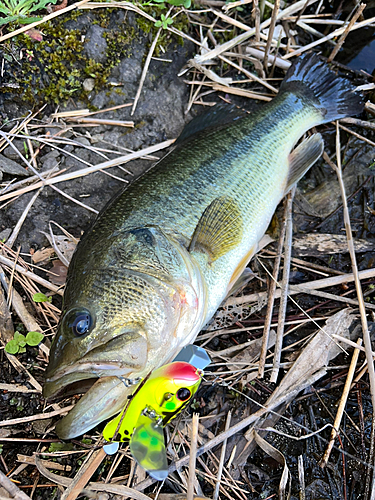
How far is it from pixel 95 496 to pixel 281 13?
4.44 m

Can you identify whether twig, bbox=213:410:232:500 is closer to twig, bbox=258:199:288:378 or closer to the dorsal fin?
twig, bbox=258:199:288:378

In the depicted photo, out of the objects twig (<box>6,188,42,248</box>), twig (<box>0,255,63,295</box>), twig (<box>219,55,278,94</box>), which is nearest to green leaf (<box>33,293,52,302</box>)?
twig (<box>0,255,63,295</box>)

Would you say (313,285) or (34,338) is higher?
(34,338)

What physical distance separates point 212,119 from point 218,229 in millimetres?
1218

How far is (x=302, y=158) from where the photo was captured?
3.21 metres

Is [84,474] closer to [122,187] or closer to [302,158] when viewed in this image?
[122,187]

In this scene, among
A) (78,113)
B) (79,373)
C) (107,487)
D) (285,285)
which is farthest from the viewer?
(78,113)

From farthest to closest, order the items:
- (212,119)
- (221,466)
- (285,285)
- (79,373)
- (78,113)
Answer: (78,113), (212,119), (285,285), (221,466), (79,373)

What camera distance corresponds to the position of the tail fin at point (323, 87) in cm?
342

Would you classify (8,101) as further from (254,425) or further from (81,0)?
(254,425)

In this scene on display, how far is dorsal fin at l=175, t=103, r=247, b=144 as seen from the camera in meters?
3.21

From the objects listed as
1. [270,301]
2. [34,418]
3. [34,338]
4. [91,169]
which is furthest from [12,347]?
[270,301]

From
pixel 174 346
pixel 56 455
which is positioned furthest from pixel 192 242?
pixel 56 455

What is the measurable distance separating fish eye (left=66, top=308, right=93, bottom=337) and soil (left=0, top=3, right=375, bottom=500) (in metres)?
0.90
